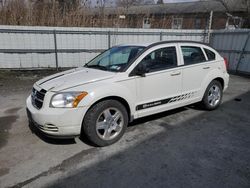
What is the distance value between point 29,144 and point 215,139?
3200 mm

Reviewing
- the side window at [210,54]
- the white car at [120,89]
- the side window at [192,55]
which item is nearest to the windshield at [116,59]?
the white car at [120,89]

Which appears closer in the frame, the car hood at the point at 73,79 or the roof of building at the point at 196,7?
the car hood at the point at 73,79

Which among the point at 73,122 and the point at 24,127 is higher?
the point at 73,122

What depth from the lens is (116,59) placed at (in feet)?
14.0

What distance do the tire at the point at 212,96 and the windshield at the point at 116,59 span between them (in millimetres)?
2015

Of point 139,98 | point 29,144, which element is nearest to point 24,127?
point 29,144

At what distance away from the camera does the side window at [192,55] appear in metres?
4.53

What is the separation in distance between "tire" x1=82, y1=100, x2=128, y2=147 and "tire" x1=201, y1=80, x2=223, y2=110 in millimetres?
2262

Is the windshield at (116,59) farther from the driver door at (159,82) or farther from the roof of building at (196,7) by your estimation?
the roof of building at (196,7)

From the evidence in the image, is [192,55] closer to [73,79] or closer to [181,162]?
[181,162]

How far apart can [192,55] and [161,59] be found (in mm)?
932

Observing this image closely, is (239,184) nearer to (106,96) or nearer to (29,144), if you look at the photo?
(106,96)

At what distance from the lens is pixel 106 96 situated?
3418mm

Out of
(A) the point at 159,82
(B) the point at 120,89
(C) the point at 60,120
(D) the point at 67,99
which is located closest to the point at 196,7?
(A) the point at 159,82
